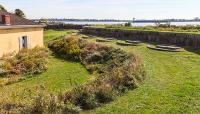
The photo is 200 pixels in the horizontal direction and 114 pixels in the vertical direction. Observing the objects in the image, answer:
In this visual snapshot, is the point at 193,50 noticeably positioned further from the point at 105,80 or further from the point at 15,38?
the point at 15,38

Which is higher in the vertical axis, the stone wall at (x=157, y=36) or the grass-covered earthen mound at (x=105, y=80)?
the stone wall at (x=157, y=36)

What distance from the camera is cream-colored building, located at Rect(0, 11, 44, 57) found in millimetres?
26750

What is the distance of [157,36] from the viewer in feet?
106

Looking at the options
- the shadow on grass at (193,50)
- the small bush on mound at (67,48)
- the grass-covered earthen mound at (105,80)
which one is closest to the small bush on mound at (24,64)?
the small bush on mound at (67,48)

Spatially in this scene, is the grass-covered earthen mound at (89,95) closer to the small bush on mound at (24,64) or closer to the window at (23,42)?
the small bush on mound at (24,64)

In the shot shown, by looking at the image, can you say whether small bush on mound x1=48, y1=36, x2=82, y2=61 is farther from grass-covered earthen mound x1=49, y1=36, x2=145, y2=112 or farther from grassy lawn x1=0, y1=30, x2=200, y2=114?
grassy lawn x1=0, y1=30, x2=200, y2=114

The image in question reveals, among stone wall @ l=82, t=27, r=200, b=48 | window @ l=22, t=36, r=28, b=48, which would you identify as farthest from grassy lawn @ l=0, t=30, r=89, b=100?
stone wall @ l=82, t=27, r=200, b=48

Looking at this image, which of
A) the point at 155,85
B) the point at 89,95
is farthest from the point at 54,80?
the point at 89,95

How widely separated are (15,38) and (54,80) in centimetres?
916

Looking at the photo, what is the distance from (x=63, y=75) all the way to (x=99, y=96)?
9796 millimetres

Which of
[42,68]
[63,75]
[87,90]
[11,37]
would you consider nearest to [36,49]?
[11,37]

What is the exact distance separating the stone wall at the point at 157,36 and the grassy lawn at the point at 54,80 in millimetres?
9070

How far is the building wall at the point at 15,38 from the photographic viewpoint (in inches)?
1046

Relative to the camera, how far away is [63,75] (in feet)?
73.8
